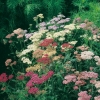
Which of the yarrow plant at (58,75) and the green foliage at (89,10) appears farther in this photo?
the green foliage at (89,10)

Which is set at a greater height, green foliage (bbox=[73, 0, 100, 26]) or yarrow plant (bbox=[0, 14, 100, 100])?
green foliage (bbox=[73, 0, 100, 26])

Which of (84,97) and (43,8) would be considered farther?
(43,8)

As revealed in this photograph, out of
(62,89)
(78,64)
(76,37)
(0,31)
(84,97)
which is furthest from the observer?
(0,31)

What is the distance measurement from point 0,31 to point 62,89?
9.07ft

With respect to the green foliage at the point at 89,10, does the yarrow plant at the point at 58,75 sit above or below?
below

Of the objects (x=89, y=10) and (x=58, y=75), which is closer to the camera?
(x=58, y=75)

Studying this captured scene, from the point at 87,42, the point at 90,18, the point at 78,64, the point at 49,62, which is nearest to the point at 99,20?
the point at 90,18

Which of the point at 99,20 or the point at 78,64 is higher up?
the point at 99,20

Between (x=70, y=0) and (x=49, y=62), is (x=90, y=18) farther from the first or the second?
(x=49, y=62)

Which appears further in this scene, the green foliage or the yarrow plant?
the green foliage

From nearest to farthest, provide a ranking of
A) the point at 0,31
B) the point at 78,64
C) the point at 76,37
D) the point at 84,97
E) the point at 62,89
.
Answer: the point at 84,97 → the point at 62,89 → the point at 78,64 → the point at 76,37 → the point at 0,31

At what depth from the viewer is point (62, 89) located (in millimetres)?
4539

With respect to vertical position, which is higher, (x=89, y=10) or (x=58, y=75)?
(x=89, y=10)

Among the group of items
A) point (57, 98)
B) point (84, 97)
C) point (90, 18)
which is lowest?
point (84, 97)
